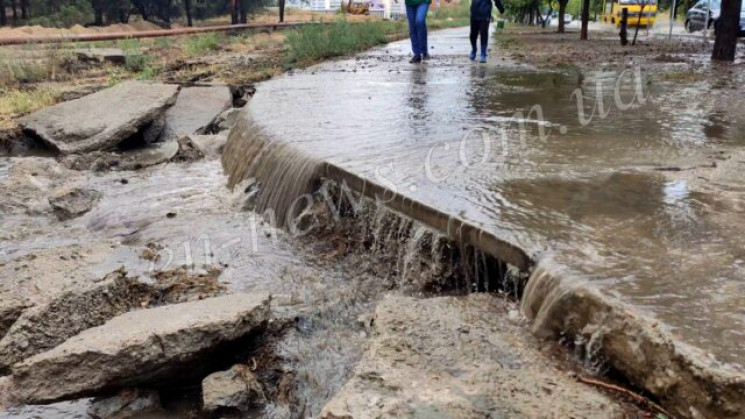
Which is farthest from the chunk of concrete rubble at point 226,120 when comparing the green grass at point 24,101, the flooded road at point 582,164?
the green grass at point 24,101

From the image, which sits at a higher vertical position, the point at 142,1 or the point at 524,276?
the point at 142,1

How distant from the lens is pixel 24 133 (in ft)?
26.3

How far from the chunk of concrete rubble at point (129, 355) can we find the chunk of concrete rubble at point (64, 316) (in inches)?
10.4

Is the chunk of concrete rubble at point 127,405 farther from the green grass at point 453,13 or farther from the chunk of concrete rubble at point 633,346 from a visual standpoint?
the green grass at point 453,13

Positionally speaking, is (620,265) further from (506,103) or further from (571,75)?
(571,75)

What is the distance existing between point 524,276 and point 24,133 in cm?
709

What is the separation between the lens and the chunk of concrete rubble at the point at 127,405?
115 inches

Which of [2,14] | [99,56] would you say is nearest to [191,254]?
[99,56]

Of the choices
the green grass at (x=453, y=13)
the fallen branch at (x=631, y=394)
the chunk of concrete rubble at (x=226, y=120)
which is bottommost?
the fallen branch at (x=631, y=394)

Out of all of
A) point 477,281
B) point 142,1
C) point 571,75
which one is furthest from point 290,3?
point 477,281

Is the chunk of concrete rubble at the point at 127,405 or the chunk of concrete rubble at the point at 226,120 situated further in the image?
the chunk of concrete rubble at the point at 226,120

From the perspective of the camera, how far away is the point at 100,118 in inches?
311

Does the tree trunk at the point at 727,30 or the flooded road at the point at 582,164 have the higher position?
the tree trunk at the point at 727,30

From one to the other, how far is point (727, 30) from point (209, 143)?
26.6 feet
